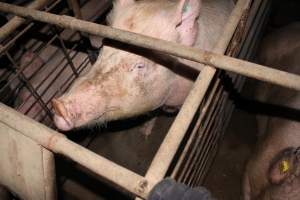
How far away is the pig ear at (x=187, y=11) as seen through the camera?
217 cm

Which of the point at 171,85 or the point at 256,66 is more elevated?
the point at 256,66

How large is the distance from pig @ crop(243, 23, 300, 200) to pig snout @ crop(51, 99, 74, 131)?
1.47 m

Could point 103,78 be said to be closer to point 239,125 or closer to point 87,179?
point 87,179

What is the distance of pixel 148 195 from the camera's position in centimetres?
100

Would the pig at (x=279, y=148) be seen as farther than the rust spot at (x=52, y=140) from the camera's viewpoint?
Yes

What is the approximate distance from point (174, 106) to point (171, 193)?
6.49 feet

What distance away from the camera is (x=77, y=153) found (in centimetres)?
110

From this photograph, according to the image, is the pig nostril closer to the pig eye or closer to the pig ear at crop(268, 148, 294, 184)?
the pig eye

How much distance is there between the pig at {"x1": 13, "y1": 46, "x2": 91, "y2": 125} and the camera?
318 centimetres

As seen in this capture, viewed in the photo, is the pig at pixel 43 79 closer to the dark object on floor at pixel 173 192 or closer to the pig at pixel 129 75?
the pig at pixel 129 75

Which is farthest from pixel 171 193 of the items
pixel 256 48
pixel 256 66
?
pixel 256 48

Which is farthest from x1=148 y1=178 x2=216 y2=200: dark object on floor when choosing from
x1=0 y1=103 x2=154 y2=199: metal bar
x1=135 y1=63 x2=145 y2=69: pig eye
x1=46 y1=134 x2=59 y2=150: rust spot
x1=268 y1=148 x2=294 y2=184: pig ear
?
x1=268 y1=148 x2=294 y2=184: pig ear

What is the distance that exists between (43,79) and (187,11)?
5.56 feet

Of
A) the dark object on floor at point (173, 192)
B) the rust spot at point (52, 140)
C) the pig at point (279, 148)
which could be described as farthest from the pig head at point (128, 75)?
the dark object on floor at point (173, 192)
